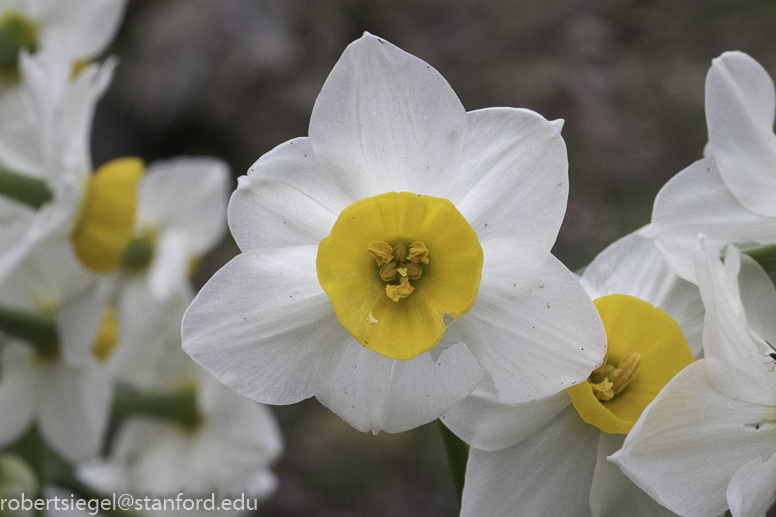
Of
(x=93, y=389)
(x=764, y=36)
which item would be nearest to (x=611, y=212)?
(x=764, y=36)

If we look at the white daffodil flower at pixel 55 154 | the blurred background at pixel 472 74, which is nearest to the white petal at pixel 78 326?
the white daffodil flower at pixel 55 154

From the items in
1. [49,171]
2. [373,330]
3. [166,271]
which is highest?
[373,330]

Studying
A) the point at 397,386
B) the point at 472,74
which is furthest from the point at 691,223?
the point at 472,74

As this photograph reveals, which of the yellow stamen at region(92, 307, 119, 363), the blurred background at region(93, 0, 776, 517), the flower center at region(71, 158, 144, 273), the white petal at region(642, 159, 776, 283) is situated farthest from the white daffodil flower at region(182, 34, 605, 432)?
the blurred background at region(93, 0, 776, 517)

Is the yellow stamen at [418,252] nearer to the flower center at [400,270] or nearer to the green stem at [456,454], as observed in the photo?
the flower center at [400,270]

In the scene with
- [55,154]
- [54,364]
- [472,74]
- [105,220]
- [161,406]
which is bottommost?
[472,74]

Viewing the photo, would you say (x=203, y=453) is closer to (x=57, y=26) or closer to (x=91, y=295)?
(x=91, y=295)

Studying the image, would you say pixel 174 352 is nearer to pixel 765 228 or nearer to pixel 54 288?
pixel 54 288
